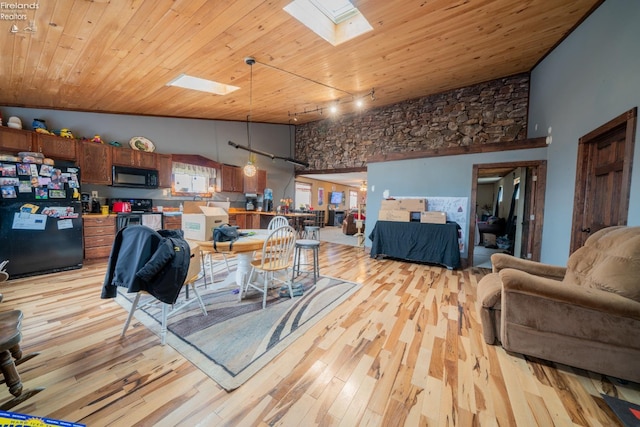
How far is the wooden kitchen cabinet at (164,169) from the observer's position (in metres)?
5.14

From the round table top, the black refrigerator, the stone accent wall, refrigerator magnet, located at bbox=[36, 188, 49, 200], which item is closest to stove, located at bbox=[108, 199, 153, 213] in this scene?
the black refrigerator

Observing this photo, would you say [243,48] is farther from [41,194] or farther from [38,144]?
[38,144]

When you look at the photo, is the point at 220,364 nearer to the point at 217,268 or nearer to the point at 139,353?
the point at 139,353

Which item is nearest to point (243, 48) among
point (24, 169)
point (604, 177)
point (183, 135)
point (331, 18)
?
point (331, 18)

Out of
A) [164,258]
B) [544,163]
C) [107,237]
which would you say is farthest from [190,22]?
[544,163]

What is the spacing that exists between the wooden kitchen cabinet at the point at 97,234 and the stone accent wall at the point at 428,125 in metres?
5.38

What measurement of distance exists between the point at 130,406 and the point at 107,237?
4166 mm

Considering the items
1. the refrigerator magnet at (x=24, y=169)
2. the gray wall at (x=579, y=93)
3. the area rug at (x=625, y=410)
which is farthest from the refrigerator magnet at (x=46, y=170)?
the gray wall at (x=579, y=93)

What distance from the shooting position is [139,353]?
1742mm

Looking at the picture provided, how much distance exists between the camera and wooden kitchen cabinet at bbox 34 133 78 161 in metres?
3.78


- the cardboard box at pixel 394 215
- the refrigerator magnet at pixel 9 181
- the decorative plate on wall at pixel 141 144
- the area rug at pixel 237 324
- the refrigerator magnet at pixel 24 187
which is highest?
the decorative plate on wall at pixel 141 144

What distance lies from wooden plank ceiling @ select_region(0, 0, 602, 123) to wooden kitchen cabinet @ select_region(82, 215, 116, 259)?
79.9 inches

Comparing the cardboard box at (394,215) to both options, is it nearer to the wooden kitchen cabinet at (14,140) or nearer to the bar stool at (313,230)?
the bar stool at (313,230)

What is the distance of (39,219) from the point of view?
326 centimetres
